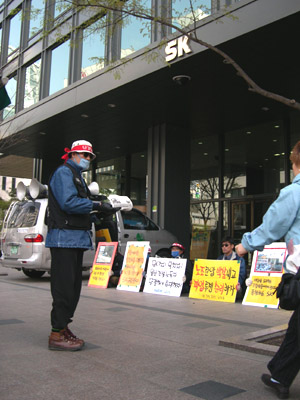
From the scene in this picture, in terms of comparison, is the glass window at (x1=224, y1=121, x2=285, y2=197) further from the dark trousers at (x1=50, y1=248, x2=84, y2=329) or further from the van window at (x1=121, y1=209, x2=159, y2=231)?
the dark trousers at (x1=50, y1=248, x2=84, y2=329)

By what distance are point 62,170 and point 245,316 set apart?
368cm

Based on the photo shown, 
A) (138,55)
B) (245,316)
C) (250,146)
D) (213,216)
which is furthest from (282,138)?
(245,316)

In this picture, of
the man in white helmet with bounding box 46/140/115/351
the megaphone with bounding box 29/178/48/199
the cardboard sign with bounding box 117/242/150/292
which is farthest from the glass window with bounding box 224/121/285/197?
the man in white helmet with bounding box 46/140/115/351

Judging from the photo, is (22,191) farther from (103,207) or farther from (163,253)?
(103,207)

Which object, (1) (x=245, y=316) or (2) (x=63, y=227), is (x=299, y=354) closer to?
(2) (x=63, y=227)

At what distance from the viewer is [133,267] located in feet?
30.4

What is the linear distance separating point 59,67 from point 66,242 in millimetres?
13155

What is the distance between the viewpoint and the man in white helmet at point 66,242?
12.8ft

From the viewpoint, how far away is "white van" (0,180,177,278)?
10174 millimetres

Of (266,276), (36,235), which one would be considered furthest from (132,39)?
(266,276)

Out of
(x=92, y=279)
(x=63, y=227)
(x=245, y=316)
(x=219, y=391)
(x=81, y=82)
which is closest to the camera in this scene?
(x=219, y=391)

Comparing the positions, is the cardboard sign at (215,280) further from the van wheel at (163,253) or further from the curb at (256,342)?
the van wheel at (163,253)

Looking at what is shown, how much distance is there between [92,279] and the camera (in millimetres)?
9953

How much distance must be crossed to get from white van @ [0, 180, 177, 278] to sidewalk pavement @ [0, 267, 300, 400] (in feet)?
11.1
